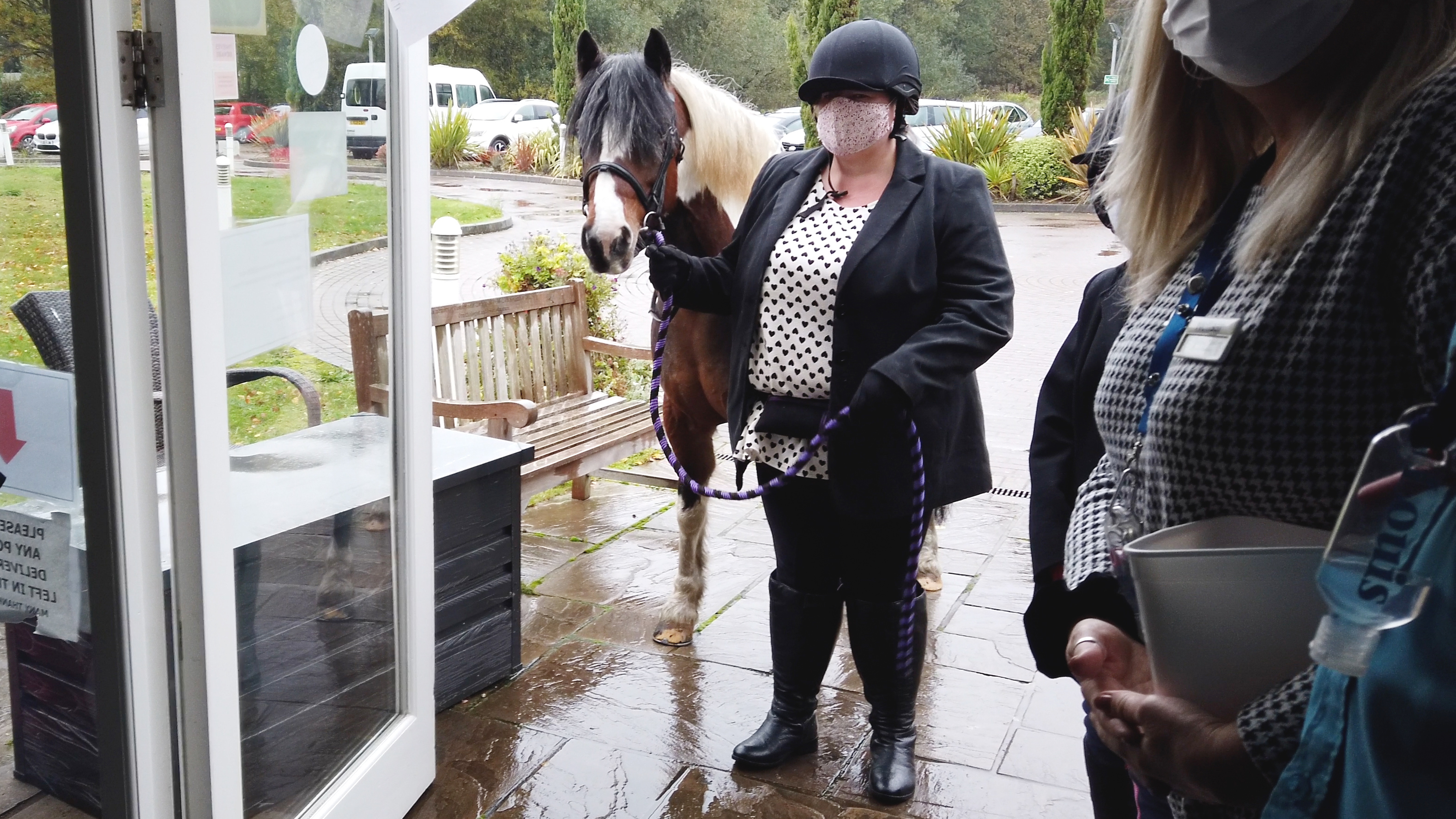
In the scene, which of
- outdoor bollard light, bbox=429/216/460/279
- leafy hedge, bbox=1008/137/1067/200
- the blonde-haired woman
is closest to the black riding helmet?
the blonde-haired woman

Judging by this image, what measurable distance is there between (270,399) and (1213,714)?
6.12 feet

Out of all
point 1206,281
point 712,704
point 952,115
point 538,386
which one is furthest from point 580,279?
point 952,115

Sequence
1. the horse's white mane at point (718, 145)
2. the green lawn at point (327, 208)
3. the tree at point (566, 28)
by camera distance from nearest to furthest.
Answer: the green lawn at point (327, 208) < the horse's white mane at point (718, 145) < the tree at point (566, 28)

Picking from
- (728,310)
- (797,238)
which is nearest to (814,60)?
(797,238)

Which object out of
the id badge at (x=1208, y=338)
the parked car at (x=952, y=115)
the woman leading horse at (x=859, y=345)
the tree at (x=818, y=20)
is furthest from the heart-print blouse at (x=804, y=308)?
the tree at (x=818, y=20)

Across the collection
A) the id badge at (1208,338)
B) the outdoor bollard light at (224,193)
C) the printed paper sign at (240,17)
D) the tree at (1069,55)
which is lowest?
the id badge at (1208,338)

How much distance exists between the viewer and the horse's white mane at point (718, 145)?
11.7 ft

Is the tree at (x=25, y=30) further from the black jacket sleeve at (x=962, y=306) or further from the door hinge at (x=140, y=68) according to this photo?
the black jacket sleeve at (x=962, y=306)

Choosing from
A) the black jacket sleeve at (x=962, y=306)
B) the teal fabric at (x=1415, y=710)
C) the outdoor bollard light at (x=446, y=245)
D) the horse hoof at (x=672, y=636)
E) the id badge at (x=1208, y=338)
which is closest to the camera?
the teal fabric at (x=1415, y=710)

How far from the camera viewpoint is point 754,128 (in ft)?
12.2

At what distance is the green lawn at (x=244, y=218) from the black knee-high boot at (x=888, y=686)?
4.64 feet

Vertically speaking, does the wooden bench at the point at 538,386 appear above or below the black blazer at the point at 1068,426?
below

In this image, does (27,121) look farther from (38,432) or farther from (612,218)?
(612,218)

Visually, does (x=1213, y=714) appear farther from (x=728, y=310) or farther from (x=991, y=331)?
(x=728, y=310)
